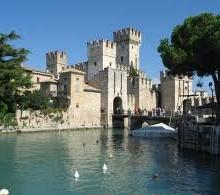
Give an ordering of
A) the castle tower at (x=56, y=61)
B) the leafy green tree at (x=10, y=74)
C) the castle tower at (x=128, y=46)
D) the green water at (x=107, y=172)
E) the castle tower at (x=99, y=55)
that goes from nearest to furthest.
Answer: the green water at (x=107, y=172), the leafy green tree at (x=10, y=74), the castle tower at (x=99, y=55), the castle tower at (x=56, y=61), the castle tower at (x=128, y=46)

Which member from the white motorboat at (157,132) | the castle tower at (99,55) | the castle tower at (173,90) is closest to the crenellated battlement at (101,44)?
the castle tower at (99,55)

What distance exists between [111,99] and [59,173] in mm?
43661

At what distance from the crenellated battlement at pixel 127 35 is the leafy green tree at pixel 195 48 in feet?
167

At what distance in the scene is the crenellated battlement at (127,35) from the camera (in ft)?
277

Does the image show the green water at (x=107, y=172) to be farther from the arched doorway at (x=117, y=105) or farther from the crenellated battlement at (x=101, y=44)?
the crenellated battlement at (x=101, y=44)

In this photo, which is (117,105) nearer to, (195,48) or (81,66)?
(81,66)

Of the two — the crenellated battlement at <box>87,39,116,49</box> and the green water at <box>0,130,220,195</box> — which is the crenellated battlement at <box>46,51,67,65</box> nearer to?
the crenellated battlement at <box>87,39,116,49</box>

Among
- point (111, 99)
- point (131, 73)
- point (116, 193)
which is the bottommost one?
point (116, 193)

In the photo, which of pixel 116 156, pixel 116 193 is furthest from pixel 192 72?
pixel 116 193

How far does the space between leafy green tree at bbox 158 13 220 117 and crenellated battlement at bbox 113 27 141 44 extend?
167ft

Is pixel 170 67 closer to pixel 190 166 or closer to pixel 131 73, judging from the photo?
pixel 190 166

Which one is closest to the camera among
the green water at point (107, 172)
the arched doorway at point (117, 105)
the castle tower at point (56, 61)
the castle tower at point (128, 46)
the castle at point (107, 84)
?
the green water at point (107, 172)


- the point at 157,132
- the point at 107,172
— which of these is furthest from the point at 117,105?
the point at 107,172

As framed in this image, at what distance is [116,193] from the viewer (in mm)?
17359
